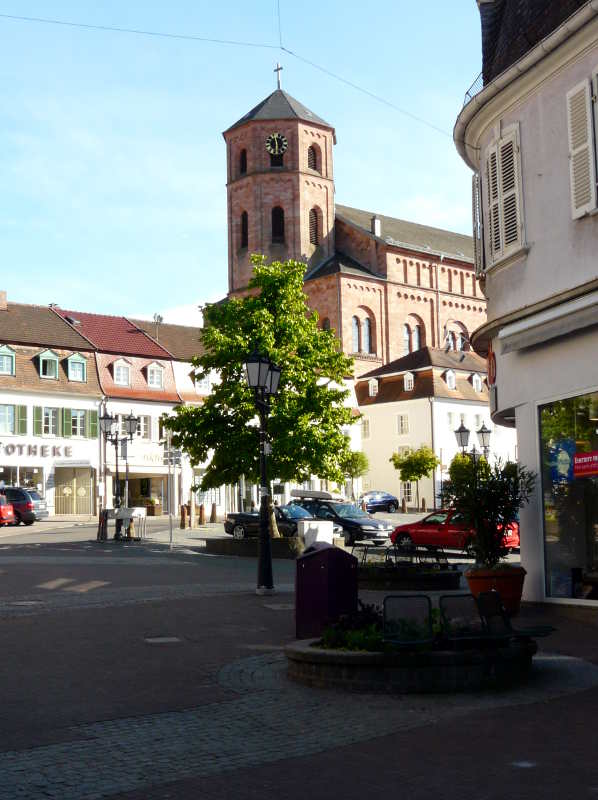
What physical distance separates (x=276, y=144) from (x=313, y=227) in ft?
24.1

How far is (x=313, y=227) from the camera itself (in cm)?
8906

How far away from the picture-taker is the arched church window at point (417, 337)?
3526 inches

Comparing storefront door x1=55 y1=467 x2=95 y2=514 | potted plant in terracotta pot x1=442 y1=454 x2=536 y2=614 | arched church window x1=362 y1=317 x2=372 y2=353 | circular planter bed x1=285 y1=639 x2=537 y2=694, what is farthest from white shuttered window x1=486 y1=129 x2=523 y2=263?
arched church window x1=362 y1=317 x2=372 y2=353

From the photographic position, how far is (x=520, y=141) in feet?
51.1

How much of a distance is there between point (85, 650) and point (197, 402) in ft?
187

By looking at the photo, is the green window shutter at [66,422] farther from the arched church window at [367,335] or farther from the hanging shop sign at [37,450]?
the arched church window at [367,335]

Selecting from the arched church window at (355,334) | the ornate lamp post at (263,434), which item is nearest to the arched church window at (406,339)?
the arched church window at (355,334)

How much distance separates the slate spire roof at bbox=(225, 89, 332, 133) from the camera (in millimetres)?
88562

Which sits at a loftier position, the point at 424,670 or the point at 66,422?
the point at 66,422

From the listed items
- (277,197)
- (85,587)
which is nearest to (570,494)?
(85,587)

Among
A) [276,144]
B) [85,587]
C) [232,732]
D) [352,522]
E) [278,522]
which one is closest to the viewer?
[232,732]

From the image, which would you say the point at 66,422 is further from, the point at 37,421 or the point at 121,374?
the point at 121,374

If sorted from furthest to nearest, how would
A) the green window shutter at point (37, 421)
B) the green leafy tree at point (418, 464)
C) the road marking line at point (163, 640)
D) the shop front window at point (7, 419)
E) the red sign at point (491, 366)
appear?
the green leafy tree at point (418, 464)
the green window shutter at point (37, 421)
the shop front window at point (7, 419)
the red sign at point (491, 366)
the road marking line at point (163, 640)

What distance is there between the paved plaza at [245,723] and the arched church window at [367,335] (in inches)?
2828
